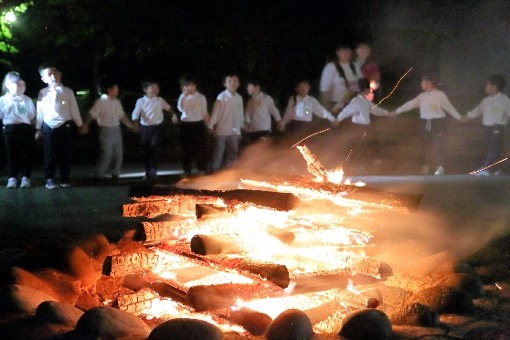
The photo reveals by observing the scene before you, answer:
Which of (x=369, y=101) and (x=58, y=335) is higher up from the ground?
(x=369, y=101)

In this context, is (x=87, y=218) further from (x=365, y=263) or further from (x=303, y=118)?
(x=303, y=118)

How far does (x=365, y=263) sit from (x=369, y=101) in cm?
788

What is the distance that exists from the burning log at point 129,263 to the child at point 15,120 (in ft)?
21.0

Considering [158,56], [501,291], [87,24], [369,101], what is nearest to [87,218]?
[501,291]

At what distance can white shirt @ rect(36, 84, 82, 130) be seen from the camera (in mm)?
10516

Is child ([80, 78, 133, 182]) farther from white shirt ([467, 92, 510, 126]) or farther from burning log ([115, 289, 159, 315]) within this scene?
burning log ([115, 289, 159, 315])

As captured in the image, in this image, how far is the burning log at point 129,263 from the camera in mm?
4773

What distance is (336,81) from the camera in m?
12.2

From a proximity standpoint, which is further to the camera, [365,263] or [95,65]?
[95,65]

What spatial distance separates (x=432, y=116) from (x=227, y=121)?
4.04m

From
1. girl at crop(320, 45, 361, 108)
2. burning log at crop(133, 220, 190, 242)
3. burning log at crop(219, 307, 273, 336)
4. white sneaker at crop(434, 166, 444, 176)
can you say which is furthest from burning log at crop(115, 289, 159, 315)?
white sneaker at crop(434, 166, 444, 176)

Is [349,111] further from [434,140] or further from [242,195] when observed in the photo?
[242,195]

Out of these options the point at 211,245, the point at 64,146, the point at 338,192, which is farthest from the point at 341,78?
the point at 211,245

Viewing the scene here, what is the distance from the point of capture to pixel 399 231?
23.9ft
